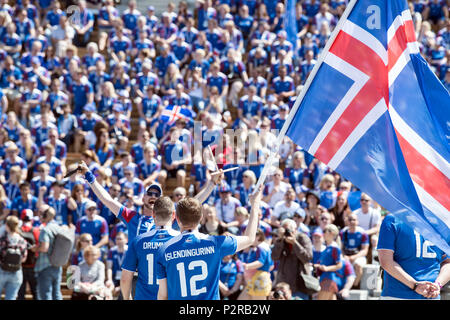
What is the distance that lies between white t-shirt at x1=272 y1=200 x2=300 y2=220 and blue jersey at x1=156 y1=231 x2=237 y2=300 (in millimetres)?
7380

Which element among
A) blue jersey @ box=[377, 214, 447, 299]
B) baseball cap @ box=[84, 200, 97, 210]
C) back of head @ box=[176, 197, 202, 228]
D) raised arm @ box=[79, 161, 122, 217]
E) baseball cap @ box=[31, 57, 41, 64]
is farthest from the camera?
baseball cap @ box=[31, 57, 41, 64]

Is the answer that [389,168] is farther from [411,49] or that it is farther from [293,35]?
[293,35]

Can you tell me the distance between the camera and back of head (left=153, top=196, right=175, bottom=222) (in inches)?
244

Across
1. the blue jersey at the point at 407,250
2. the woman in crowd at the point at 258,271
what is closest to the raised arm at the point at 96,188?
the blue jersey at the point at 407,250

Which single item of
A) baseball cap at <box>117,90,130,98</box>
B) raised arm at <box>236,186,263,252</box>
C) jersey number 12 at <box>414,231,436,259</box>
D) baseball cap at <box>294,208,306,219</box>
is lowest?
jersey number 12 at <box>414,231,436,259</box>

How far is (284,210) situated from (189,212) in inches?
300

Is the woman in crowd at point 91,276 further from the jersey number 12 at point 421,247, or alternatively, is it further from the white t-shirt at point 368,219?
the jersey number 12 at point 421,247

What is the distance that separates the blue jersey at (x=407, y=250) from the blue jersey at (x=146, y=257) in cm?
154

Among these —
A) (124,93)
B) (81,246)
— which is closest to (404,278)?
(81,246)

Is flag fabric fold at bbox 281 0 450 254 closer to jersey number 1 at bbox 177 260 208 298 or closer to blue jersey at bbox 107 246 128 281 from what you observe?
jersey number 1 at bbox 177 260 208 298

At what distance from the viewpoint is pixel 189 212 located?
5520 mm

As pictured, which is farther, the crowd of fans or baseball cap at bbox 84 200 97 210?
baseball cap at bbox 84 200 97 210

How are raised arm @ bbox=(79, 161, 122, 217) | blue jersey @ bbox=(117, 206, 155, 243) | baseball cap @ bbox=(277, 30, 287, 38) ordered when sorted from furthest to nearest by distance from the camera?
baseball cap @ bbox=(277, 30, 287, 38) → blue jersey @ bbox=(117, 206, 155, 243) → raised arm @ bbox=(79, 161, 122, 217)
